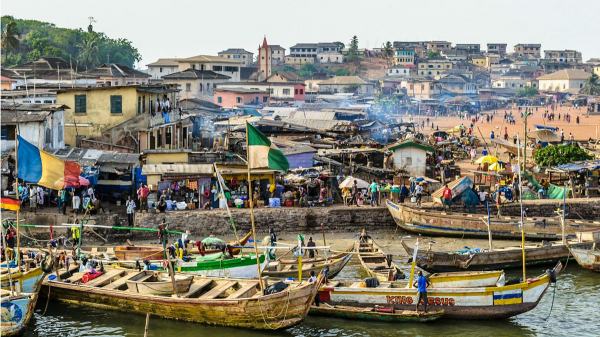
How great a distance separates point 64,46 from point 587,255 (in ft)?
287

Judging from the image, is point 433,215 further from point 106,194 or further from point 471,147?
point 471,147

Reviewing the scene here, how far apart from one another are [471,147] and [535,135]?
4.16m

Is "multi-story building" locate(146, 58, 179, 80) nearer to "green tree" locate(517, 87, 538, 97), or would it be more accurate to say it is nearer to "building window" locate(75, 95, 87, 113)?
"building window" locate(75, 95, 87, 113)

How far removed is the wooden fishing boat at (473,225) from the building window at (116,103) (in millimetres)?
14111

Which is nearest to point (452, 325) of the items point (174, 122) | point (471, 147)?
point (174, 122)

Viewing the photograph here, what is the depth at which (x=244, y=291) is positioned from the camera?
→ 24484 millimetres

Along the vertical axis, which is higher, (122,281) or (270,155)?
(270,155)

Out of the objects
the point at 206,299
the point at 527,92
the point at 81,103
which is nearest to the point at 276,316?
the point at 206,299

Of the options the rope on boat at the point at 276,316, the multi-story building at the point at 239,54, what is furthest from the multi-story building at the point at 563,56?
the rope on boat at the point at 276,316

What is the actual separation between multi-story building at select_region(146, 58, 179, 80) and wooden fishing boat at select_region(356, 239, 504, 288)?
72.8 metres

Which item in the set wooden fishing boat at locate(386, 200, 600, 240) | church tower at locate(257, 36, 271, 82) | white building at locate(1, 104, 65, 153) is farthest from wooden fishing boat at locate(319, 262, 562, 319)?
church tower at locate(257, 36, 271, 82)

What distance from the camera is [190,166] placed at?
38375 mm

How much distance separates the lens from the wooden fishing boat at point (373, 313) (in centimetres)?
2502

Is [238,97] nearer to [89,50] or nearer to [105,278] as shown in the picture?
[89,50]
